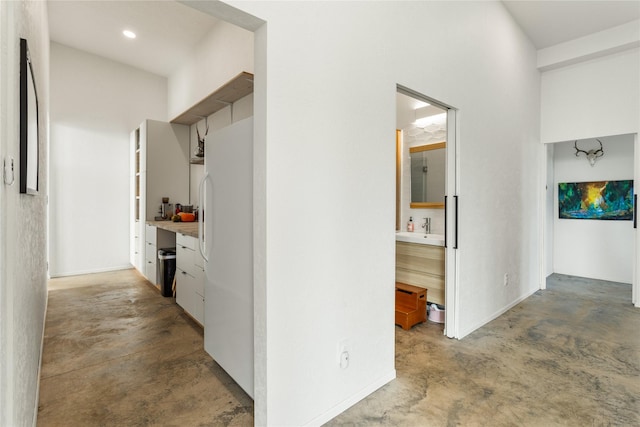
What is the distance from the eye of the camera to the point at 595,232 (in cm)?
475

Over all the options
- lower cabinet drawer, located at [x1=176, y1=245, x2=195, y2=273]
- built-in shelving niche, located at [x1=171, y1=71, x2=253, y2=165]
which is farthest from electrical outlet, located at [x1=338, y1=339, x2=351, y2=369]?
built-in shelving niche, located at [x1=171, y1=71, x2=253, y2=165]

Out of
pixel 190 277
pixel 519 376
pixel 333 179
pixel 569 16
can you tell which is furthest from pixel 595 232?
pixel 190 277

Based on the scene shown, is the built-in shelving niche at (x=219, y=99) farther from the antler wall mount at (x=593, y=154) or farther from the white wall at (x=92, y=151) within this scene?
the antler wall mount at (x=593, y=154)

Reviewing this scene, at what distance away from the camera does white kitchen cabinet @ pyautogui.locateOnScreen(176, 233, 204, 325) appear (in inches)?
112

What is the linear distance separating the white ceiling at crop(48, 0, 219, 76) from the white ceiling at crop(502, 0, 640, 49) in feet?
11.6

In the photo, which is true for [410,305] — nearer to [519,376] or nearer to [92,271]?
[519,376]

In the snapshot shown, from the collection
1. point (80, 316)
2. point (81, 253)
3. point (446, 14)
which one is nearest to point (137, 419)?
point (80, 316)

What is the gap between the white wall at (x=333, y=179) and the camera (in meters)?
1.52

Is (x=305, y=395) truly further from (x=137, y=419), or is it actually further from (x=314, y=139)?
(x=314, y=139)

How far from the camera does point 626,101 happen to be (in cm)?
A: 368

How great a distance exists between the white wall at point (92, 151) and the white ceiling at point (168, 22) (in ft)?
1.58

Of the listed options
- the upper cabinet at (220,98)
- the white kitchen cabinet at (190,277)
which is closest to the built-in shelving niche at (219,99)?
the upper cabinet at (220,98)

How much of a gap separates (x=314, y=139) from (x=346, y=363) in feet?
4.26

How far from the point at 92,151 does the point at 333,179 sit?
200 inches
